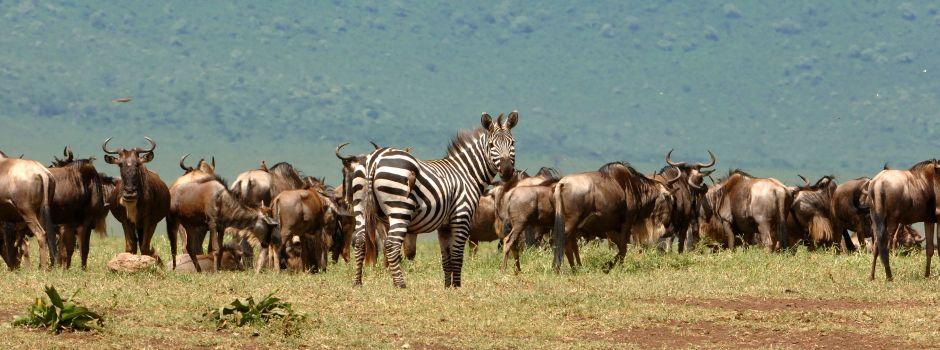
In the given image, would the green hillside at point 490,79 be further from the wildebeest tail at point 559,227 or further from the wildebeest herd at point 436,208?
the wildebeest tail at point 559,227

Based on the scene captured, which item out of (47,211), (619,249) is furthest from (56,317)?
(619,249)

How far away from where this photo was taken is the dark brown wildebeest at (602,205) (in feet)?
65.3

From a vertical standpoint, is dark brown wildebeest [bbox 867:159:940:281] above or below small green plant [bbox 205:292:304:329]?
above

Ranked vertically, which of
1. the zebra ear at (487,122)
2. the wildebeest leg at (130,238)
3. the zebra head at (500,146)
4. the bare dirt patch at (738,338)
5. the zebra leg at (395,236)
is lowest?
the bare dirt patch at (738,338)

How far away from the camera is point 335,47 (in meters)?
130

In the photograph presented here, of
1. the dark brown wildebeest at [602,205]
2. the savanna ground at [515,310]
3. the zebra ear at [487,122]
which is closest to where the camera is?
the savanna ground at [515,310]

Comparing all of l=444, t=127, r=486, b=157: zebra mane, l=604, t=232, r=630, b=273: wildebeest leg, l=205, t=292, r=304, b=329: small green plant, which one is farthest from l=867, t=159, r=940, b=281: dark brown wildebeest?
l=205, t=292, r=304, b=329: small green plant

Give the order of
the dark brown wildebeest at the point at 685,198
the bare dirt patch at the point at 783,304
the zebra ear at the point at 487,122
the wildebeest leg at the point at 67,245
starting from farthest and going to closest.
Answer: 1. the dark brown wildebeest at the point at 685,198
2. the wildebeest leg at the point at 67,245
3. the zebra ear at the point at 487,122
4. the bare dirt patch at the point at 783,304

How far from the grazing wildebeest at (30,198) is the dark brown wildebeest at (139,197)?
A: 150 cm

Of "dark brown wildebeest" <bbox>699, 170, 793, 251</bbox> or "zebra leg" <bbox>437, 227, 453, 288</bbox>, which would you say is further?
"dark brown wildebeest" <bbox>699, 170, 793, 251</bbox>

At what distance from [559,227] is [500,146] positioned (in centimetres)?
358

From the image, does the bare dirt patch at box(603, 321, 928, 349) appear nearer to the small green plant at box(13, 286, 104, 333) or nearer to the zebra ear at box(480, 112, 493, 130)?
the zebra ear at box(480, 112, 493, 130)

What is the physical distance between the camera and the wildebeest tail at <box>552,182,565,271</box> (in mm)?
19333

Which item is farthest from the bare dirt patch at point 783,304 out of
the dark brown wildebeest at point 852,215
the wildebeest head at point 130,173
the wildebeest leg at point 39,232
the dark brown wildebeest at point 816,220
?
the dark brown wildebeest at point 816,220
